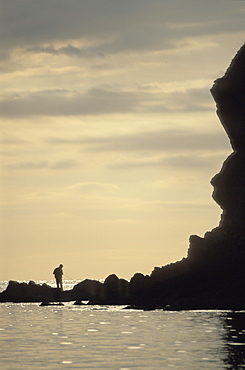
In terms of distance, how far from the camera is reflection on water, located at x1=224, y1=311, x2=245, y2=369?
99.0 ft

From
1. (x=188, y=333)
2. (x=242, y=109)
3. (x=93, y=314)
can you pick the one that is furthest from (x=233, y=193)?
(x=188, y=333)

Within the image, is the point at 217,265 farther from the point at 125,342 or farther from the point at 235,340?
the point at 125,342

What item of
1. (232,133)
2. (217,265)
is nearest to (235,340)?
(217,265)

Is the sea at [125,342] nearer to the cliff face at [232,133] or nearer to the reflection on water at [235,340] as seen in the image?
the reflection on water at [235,340]

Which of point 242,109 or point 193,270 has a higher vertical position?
point 242,109

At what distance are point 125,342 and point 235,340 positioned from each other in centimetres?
538

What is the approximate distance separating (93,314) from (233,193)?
67.1 feet

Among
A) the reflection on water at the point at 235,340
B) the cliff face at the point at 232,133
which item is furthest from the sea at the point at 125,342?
the cliff face at the point at 232,133

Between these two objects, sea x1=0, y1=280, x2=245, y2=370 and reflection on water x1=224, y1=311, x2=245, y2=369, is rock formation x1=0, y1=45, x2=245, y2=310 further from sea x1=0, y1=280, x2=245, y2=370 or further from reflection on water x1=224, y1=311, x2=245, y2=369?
reflection on water x1=224, y1=311, x2=245, y2=369

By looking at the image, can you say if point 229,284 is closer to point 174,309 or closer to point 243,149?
point 174,309

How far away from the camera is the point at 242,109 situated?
79938mm

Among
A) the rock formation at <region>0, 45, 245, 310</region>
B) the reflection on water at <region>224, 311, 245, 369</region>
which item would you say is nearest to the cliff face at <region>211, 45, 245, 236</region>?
the rock formation at <region>0, 45, 245, 310</region>

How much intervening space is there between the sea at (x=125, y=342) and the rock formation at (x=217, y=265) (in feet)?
19.0

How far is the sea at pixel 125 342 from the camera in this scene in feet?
99.5
